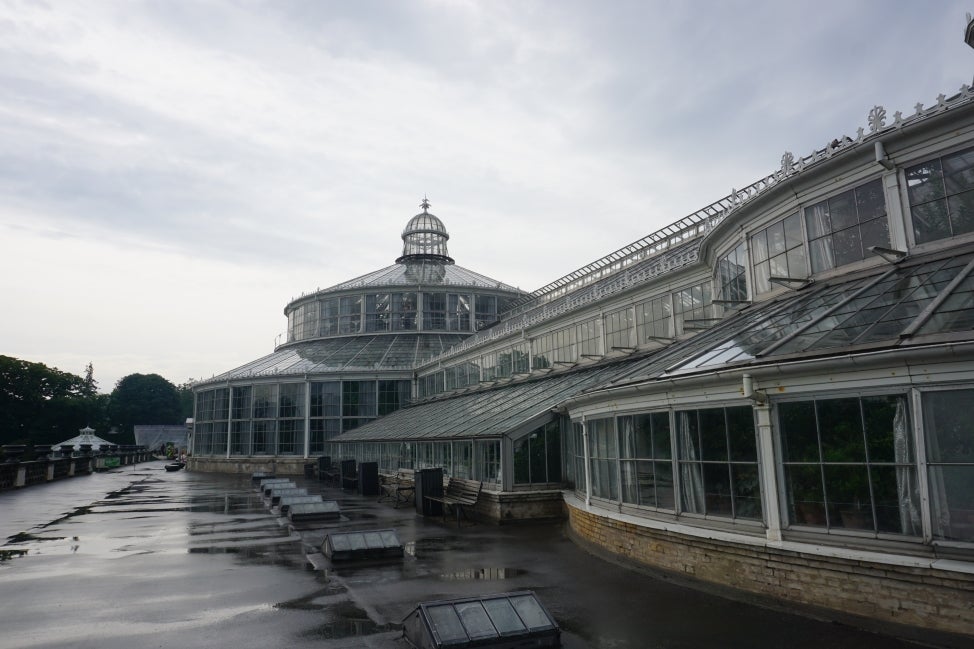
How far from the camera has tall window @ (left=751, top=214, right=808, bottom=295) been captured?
53.3 ft

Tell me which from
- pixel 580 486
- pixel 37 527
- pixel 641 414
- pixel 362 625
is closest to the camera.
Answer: pixel 362 625

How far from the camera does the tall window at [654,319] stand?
81.7 ft

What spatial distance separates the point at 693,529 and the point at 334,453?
43.3 meters

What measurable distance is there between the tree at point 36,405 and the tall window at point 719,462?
336ft

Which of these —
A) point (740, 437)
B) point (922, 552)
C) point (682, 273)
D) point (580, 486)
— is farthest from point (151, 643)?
point (682, 273)

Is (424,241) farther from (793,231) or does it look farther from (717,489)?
(717,489)

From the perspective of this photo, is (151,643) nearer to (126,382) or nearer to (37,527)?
(37,527)

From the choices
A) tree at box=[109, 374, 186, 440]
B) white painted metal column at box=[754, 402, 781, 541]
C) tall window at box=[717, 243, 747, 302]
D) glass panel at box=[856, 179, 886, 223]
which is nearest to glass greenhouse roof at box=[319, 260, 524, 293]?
tall window at box=[717, 243, 747, 302]

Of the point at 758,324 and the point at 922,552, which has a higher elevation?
the point at 758,324

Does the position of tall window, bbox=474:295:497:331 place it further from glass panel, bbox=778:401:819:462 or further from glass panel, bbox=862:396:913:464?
glass panel, bbox=862:396:913:464

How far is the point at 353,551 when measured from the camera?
15.5 m

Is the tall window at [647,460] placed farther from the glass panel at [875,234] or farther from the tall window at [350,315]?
the tall window at [350,315]

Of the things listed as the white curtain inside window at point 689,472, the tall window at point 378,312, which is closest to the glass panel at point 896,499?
the white curtain inside window at point 689,472

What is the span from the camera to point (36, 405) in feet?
305
